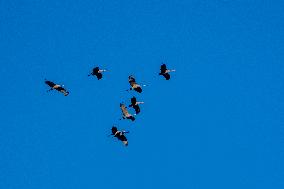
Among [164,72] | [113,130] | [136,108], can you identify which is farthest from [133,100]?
[164,72]

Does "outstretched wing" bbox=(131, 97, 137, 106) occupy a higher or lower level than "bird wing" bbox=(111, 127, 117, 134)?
higher

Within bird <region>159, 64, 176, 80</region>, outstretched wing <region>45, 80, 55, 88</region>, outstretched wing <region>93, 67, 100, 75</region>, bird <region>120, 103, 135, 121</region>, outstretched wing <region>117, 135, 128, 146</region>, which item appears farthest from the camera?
outstretched wing <region>117, 135, 128, 146</region>

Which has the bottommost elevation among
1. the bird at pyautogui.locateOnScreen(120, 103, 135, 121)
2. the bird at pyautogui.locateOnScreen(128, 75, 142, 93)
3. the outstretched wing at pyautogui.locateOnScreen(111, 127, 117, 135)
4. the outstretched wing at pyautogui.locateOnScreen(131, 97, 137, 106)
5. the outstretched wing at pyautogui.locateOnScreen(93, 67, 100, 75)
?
the outstretched wing at pyautogui.locateOnScreen(111, 127, 117, 135)

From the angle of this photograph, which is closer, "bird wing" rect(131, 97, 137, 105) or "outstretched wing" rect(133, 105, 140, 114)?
"bird wing" rect(131, 97, 137, 105)

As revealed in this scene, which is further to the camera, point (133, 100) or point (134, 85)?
point (134, 85)

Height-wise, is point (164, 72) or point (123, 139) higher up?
point (164, 72)

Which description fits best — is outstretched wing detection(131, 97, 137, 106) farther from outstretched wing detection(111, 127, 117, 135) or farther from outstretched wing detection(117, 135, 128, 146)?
outstretched wing detection(117, 135, 128, 146)

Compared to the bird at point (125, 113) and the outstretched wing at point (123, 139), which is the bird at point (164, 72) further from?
the outstretched wing at point (123, 139)

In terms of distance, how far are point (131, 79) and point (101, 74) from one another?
3321 mm

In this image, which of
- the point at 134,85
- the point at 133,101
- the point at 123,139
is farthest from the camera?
the point at 123,139

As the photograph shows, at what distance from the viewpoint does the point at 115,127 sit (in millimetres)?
130875

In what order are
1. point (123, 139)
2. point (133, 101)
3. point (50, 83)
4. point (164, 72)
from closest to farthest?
point (164, 72)
point (133, 101)
point (50, 83)
point (123, 139)

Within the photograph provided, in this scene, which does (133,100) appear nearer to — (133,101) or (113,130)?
(133,101)

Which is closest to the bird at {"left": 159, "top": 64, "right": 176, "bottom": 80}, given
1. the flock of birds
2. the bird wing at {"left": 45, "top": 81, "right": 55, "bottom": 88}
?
the flock of birds
